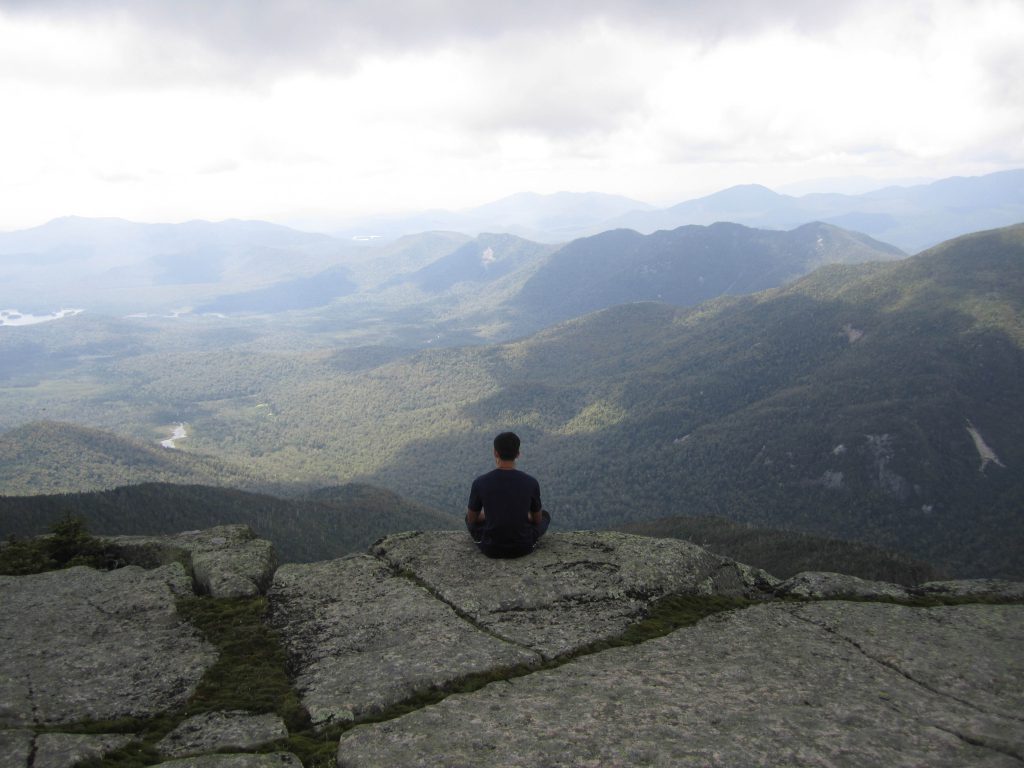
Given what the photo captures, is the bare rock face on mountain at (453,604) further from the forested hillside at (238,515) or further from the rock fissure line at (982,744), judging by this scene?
the forested hillside at (238,515)

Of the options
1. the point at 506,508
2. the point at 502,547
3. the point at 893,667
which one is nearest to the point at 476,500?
the point at 506,508

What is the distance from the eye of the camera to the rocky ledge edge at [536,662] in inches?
387

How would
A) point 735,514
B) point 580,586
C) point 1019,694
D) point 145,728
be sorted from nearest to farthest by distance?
point 145,728, point 1019,694, point 580,586, point 735,514

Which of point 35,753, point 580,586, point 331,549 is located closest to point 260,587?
point 35,753

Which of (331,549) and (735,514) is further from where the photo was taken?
(735,514)

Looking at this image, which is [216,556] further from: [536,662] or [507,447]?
[536,662]

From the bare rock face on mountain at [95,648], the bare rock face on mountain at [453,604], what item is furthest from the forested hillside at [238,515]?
the bare rock face on mountain at [453,604]

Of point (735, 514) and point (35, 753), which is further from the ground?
point (35, 753)

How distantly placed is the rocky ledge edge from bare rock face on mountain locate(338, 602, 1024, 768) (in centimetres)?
5

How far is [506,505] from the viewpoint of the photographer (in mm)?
17297

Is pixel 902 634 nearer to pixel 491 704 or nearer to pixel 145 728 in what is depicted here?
pixel 491 704

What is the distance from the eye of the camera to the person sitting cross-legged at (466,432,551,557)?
17.1 metres

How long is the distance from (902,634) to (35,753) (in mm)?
18498

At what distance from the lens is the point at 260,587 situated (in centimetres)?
1808
